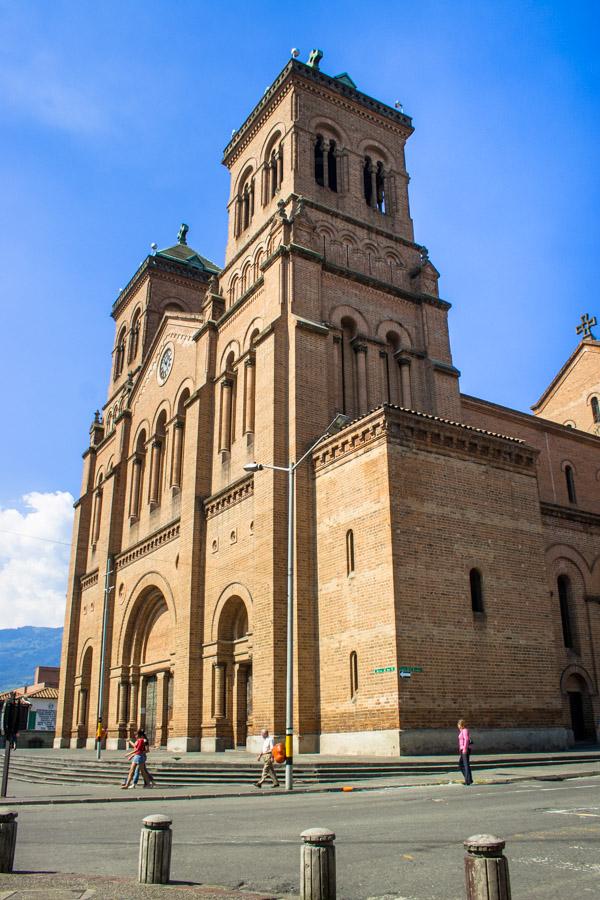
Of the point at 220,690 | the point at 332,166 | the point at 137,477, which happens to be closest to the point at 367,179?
the point at 332,166

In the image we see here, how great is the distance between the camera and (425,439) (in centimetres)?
2444

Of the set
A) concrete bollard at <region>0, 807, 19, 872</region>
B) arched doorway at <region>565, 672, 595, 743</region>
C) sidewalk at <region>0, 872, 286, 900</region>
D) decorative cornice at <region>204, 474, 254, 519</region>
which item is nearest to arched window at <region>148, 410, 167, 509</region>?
decorative cornice at <region>204, 474, 254, 519</region>

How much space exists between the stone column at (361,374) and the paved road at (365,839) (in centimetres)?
1689

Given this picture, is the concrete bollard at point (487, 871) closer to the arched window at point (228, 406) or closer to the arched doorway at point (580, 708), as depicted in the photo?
the arched doorway at point (580, 708)

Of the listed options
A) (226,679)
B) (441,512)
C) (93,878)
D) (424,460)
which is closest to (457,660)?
(441,512)

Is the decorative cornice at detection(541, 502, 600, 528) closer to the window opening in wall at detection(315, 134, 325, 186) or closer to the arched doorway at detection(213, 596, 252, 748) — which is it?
the arched doorway at detection(213, 596, 252, 748)

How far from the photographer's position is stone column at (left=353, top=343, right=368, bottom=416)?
2992cm

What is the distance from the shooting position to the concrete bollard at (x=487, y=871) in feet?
16.9

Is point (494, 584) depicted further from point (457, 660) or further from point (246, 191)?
point (246, 191)

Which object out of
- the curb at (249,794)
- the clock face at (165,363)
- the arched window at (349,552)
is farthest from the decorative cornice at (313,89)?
the curb at (249,794)

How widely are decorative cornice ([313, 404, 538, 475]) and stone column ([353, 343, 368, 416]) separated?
4.43 meters

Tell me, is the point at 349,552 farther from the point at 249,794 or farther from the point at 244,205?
the point at 244,205

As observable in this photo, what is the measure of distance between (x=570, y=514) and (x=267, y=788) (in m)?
19.5

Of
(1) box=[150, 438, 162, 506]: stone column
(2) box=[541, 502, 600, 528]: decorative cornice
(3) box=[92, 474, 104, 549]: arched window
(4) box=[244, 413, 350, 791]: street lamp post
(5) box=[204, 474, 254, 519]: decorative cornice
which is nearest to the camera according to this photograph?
(4) box=[244, 413, 350, 791]: street lamp post
